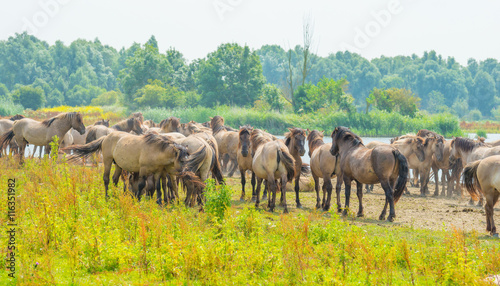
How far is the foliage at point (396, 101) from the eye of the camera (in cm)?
5631

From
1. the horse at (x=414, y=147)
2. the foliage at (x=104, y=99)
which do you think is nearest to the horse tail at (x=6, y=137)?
the horse at (x=414, y=147)

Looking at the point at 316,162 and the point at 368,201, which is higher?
the point at 316,162

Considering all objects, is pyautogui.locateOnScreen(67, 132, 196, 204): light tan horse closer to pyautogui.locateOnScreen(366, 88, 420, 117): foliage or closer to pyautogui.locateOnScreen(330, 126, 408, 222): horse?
pyautogui.locateOnScreen(330, 126, 408, 222): horse

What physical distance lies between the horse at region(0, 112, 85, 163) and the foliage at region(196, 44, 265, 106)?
165 feet

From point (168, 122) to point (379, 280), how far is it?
12.4 m

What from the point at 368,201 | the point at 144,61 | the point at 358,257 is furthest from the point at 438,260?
the point at 144,61

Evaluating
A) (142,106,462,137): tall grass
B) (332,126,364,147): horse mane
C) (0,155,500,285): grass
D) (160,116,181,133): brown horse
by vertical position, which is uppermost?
(332,126,364,147): horse mane

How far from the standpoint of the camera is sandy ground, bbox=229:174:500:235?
10766 mm

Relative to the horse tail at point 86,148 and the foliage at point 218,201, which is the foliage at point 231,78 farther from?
the foliage at point 218,201

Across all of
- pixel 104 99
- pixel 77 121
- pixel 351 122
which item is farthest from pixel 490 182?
pixel 104 99

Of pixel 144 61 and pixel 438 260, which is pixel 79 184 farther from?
pixel 144 61

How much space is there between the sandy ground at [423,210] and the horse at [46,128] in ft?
20.7

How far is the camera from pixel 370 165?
11000 mm

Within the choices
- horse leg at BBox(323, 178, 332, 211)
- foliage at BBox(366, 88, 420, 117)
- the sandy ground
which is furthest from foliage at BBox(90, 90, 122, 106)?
horse leg at BBox(323, 178, 332, 211)
